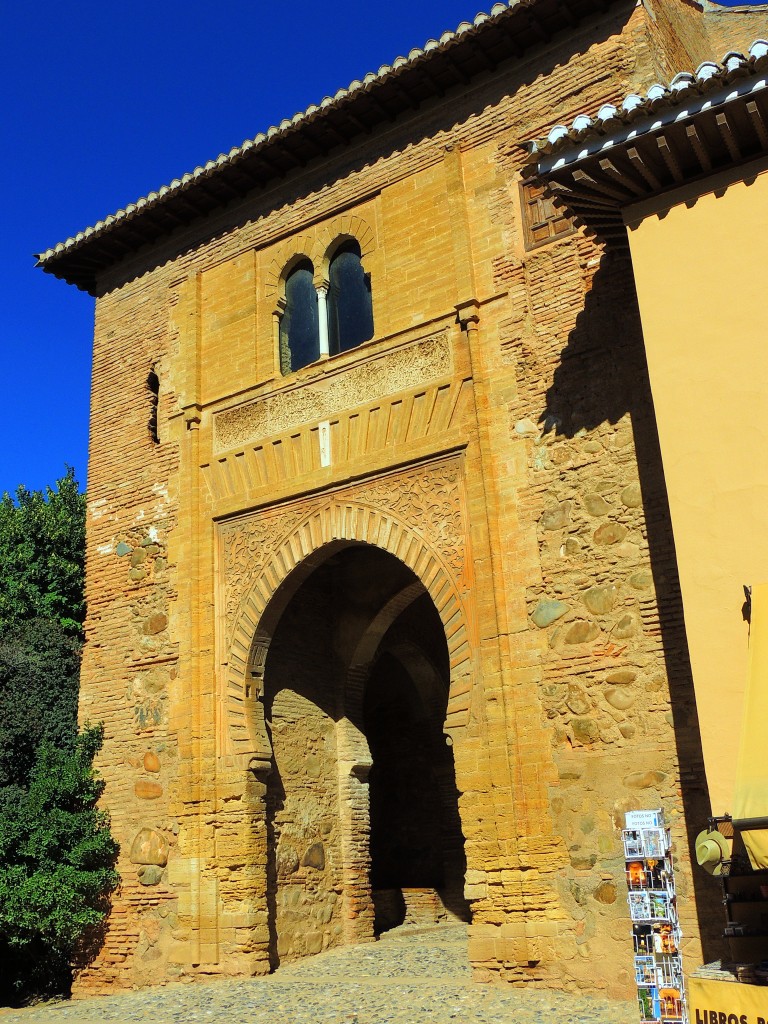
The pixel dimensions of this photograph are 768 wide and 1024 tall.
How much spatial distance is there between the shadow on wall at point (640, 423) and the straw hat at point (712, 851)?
86 cm

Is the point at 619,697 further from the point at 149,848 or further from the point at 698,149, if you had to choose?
the point at 149,848

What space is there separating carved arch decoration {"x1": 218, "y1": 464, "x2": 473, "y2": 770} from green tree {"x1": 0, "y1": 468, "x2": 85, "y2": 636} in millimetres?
5119

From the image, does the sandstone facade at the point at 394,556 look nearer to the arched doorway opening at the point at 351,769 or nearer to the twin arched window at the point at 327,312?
the arched doorway opening at the point at 351,769

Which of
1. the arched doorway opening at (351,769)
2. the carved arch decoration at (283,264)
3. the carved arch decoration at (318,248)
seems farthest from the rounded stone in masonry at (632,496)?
the carved arch decoration at (283,264)

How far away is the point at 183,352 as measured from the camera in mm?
12344

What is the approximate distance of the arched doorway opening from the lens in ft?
35.9

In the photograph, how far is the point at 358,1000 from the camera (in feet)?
27.4

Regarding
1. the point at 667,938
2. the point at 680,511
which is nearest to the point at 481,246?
the point at 680,511

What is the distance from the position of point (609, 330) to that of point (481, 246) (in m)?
1.82

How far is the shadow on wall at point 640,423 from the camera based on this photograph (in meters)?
7.76

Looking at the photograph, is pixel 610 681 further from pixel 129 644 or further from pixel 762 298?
pixel 129 644

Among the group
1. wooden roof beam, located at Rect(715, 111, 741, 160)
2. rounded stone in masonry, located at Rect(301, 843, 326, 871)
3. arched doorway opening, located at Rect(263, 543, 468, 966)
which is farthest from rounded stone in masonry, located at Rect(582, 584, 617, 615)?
rounded stone in masonry, located at Rect(301, 843, 326, 871)

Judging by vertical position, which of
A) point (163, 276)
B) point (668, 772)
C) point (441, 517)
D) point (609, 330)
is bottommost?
point (668, 772)

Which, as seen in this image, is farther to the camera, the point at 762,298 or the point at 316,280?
the point at 316,280
